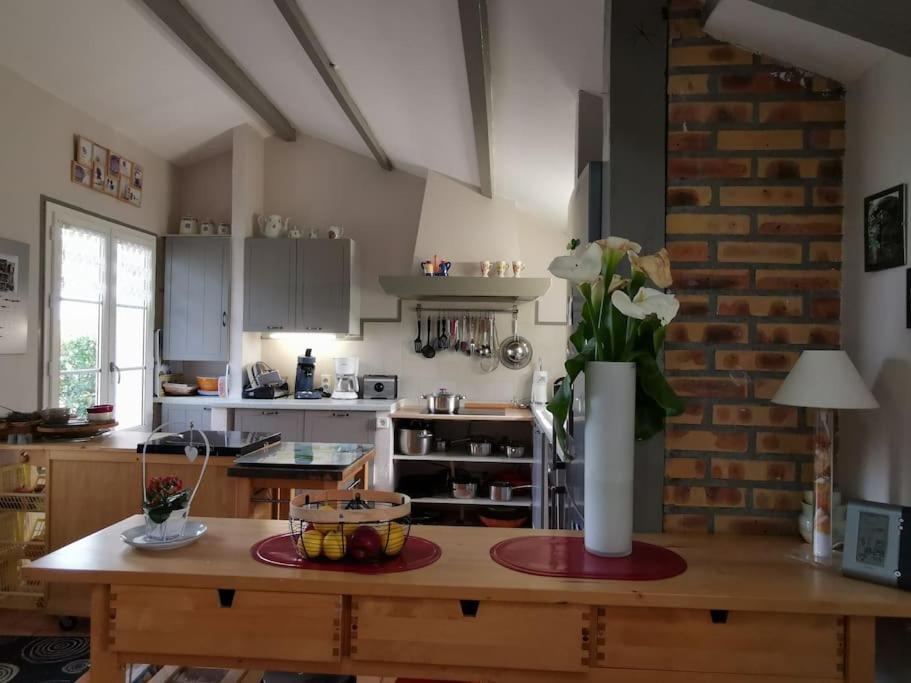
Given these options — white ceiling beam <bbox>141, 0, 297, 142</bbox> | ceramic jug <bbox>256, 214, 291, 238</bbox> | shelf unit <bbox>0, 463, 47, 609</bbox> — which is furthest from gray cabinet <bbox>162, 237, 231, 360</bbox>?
shelf unit <bbox>0, 463, 47, 609</bbox>

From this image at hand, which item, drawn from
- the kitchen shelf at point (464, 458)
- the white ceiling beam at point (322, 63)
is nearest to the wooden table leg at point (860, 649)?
the white ceiling beam at point (322, 63)

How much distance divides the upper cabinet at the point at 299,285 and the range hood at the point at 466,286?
50cm

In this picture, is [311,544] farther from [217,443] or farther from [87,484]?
[87,484]

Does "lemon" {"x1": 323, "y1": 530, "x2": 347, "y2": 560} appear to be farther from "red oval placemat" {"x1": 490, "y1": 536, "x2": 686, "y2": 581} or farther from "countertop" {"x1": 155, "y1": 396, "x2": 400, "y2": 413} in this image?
"countertop" {"x1": 155, "y1": 396, "x2": 400, "y2": 413}

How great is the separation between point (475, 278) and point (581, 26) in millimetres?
2434

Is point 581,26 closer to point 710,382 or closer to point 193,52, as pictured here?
point 710,382

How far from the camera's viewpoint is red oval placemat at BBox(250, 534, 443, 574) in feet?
4.42

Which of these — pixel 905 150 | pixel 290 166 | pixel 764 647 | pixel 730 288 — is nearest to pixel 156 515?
pixel 764 647

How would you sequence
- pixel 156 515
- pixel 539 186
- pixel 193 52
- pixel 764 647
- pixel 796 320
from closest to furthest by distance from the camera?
pixel 764 647 → pixel 156 515 → pixel 796 320 → pixel 193 52 → pixel 539 186

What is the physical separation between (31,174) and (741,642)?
417cm

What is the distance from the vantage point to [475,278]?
444cm

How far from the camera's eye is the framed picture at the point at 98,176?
407cm

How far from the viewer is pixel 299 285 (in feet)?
15.7

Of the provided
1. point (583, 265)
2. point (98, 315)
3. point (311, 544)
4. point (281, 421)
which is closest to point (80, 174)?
point (98, 315)
